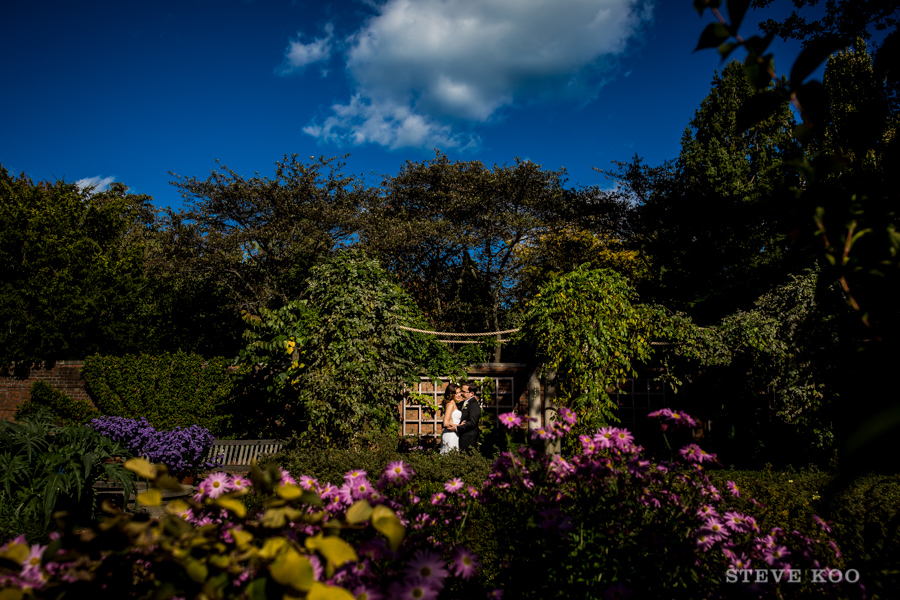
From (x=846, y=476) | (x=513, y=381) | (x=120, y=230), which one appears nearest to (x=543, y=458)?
(x=846, y=476)

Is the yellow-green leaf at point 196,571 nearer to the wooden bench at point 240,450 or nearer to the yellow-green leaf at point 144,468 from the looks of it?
the yellow-green leaf at point 144,468

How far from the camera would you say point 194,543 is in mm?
794

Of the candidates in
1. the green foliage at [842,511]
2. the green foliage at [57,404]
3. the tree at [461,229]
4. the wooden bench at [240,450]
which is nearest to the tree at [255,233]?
the tree at [461,229]

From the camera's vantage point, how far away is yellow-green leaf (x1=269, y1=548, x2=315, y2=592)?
0.67 m

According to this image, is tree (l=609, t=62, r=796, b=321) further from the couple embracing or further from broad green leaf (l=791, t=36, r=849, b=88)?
broad green leaf (l=791, t=36, r=849, b=88)

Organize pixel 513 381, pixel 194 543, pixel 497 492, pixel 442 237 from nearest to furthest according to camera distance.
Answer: pixel 194 543, pixel 497 492, pixel 513 381, pixel 442 237

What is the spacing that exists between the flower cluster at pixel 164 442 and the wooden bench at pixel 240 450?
536mm

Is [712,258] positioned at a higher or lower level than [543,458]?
higher

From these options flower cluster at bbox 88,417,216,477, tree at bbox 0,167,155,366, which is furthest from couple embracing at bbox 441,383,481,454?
tree at bbox 0,167,155,366

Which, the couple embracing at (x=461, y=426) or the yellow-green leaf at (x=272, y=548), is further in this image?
the couple embracing at (x=461, y=426)

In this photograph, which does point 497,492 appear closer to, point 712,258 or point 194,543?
point 194,543

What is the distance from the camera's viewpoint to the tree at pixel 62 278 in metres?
10.5

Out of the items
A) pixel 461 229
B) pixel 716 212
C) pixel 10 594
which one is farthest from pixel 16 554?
pixel 461 229

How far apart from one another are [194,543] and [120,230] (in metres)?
14.4
